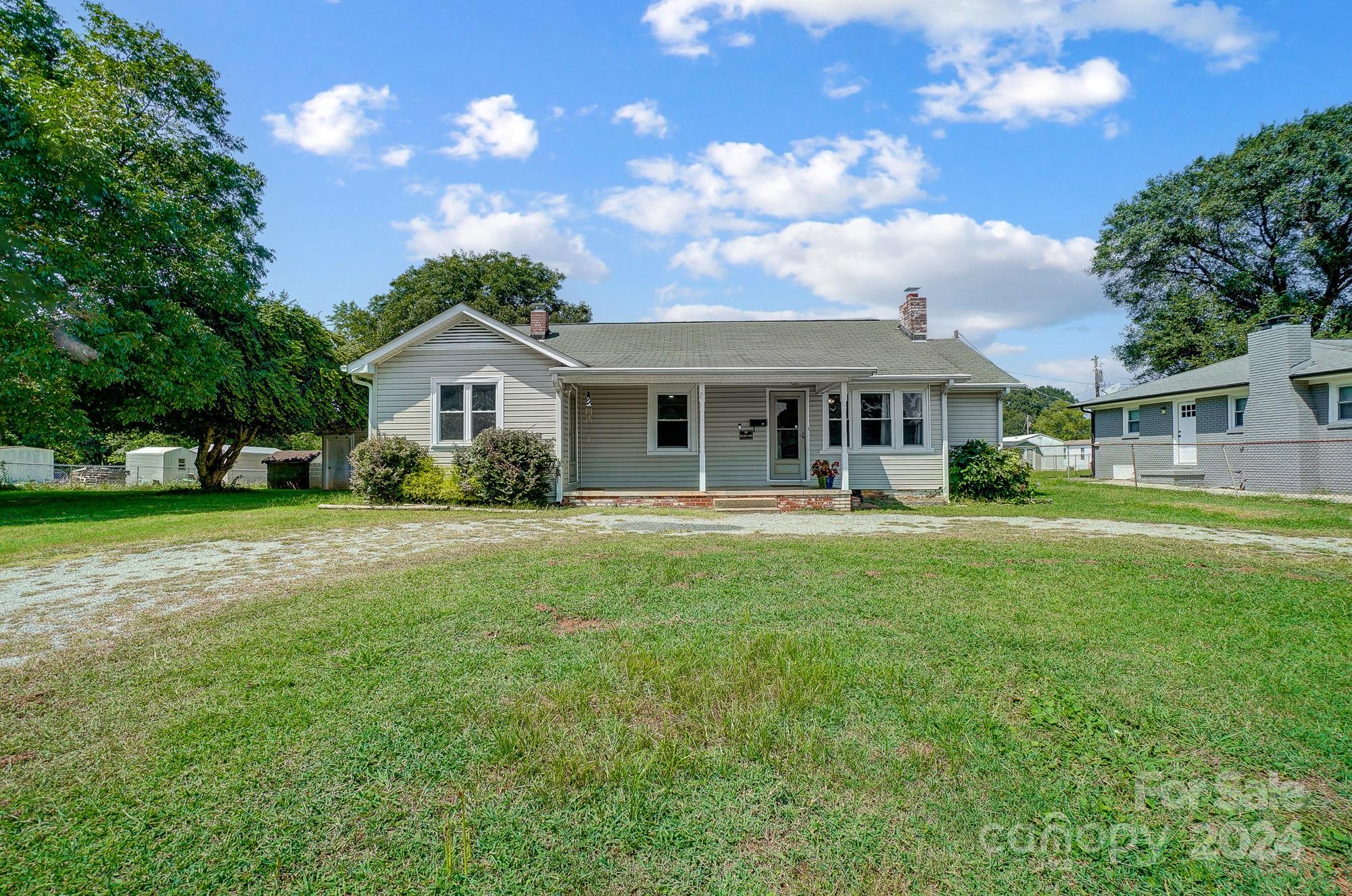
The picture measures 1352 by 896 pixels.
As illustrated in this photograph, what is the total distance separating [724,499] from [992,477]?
20.9 ft

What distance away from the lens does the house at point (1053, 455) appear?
32.9 m

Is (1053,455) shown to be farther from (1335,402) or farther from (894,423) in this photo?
(894,423)

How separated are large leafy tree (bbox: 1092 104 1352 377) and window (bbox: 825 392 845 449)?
22.8m

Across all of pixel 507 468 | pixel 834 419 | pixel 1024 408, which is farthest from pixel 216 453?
pixel 1024 408

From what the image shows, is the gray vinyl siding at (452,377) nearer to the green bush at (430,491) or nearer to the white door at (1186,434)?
the green bush at (430,491)

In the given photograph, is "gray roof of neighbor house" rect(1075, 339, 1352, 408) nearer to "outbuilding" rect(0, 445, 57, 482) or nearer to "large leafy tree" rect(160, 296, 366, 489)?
"large leafy tree" rect(160, 296, 366, 489)

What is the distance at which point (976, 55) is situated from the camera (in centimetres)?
991

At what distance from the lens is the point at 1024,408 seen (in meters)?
82.5

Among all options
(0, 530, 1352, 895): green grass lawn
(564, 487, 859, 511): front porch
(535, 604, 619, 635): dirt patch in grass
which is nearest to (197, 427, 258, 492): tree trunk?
(564, 487, 859, 511): front porch

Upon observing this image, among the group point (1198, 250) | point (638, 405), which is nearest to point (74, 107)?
point (638, 405)

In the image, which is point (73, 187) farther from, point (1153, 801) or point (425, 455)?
point (1153, 801)

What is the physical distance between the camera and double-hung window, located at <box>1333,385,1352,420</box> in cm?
1594

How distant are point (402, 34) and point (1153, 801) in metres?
11.7

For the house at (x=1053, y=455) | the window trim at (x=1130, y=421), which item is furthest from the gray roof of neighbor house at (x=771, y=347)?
the house at (x=1053, y=455)
